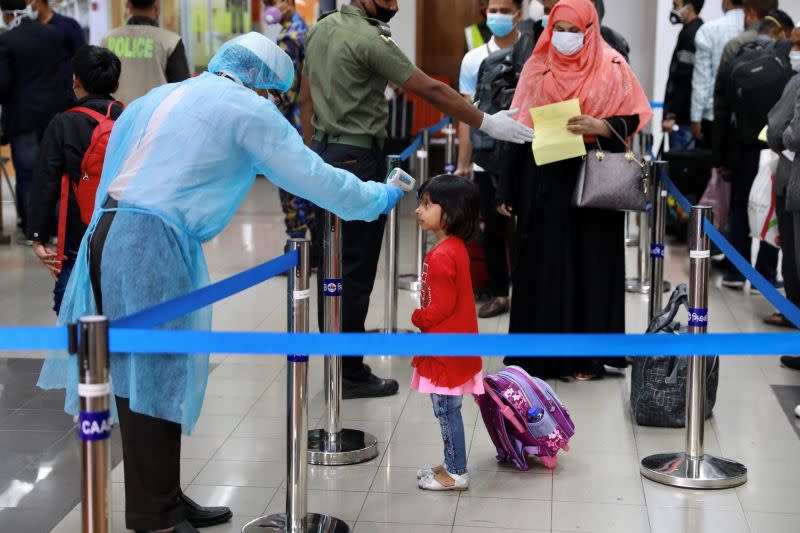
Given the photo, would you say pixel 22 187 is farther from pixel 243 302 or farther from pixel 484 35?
pixel 484 35

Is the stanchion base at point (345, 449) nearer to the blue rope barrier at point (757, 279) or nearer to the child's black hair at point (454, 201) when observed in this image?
the child's black hair at point (454, 201)

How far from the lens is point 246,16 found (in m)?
13.9

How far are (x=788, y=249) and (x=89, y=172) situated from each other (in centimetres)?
336

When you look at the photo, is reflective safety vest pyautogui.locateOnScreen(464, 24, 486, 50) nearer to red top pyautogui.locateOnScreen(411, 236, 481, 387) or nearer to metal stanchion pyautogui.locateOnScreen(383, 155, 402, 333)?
metal stanchion pyautogui.locateOnScreen(383, 155, 402, 333)

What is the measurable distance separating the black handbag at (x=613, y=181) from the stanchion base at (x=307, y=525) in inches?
81.2

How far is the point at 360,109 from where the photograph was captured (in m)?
4.95

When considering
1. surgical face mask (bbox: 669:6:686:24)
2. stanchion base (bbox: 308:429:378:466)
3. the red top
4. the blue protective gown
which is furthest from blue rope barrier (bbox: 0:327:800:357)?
surgical face mask (bbox: 669:6:686:24)

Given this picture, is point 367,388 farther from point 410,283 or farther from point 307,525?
point 410,283

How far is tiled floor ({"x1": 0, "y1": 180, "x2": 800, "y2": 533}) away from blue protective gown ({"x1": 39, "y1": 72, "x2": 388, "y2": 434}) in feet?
2.21

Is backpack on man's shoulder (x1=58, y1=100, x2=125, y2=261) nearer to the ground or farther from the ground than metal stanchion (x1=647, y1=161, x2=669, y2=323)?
farther from the ground

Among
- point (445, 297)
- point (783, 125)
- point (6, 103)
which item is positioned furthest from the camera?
point (6, 103)

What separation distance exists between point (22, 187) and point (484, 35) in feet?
12.4

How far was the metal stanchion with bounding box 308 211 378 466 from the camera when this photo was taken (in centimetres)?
422

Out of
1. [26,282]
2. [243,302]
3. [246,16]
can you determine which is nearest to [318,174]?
[243,302]
